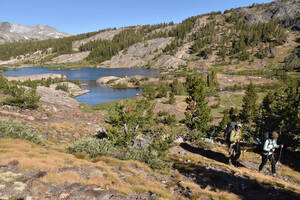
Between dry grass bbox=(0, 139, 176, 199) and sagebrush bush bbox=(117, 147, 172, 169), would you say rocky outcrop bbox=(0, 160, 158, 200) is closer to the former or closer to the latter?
dry grass bbox=(0, 139, 176, 199)

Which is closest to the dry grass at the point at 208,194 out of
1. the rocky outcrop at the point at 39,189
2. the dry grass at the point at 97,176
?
the dry grass at the point at 97,176

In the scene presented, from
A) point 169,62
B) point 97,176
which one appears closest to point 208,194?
point 97,176

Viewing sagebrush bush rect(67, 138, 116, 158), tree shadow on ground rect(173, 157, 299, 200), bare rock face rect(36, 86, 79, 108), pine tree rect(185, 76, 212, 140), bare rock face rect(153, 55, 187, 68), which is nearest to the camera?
tree shadow on ground rect(173, 157, 299, 200)

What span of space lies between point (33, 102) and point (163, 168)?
27568 millimetres

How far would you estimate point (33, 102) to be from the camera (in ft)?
104

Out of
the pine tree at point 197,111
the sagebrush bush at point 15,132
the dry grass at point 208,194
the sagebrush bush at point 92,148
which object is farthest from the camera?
the pine tree at point 197,111

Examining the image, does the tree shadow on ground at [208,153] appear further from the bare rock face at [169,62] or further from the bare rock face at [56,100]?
the bare rock face at [169,62]

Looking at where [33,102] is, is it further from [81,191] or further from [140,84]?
[140,84]

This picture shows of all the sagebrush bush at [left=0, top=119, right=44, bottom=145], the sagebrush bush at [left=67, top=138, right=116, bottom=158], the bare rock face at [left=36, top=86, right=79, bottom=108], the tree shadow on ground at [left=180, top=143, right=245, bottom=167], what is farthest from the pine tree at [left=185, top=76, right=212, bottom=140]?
the bare rock face at [left=36, top=86, right=79, bottom=108]

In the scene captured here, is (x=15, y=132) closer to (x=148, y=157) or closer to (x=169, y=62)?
(x=148, y=157)

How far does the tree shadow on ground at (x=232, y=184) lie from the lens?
9820 millimetres

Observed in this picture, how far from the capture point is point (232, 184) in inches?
437

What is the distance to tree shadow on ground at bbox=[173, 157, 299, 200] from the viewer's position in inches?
387

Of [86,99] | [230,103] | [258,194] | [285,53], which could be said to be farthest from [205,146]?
[285,53]
